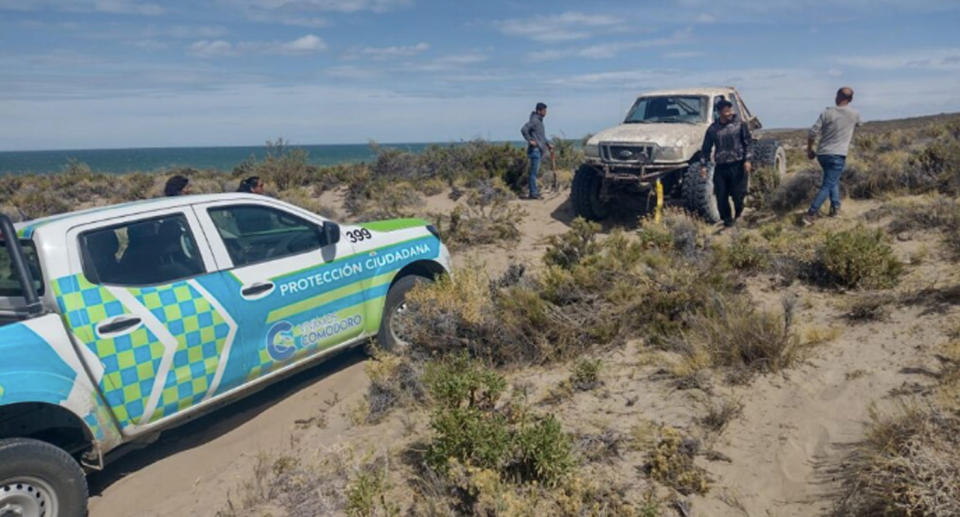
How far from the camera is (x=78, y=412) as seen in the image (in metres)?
3.44

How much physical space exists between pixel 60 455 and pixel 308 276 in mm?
1881

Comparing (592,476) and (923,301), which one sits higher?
(923,301)

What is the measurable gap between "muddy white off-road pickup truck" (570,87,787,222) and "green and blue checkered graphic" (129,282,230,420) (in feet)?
21.9

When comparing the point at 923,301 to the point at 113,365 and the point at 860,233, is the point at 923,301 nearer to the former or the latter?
the point at 860,233

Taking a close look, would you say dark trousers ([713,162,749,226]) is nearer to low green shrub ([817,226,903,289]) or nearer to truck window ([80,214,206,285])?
low green shrub ([817,226,903,289])

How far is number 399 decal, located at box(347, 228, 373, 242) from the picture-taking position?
5.18 meters

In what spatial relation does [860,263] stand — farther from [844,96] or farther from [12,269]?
[12,269]

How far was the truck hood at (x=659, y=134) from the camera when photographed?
30.0ft

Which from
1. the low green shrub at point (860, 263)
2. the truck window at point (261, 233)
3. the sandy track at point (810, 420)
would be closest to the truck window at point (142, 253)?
the truck window at point (261, 233)

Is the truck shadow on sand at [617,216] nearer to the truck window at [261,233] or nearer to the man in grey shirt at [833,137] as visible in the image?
the man in grey shirt at [833,137]

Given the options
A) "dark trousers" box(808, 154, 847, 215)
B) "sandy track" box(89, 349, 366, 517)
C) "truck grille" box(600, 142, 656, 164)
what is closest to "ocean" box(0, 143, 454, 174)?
"truck grille" box(600, 142, 656, 164)

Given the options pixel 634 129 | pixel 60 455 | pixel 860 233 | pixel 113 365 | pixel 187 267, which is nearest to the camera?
pixel 60 455

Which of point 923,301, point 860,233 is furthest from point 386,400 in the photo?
point 860,233

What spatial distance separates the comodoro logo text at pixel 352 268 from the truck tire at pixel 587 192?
4837mm
